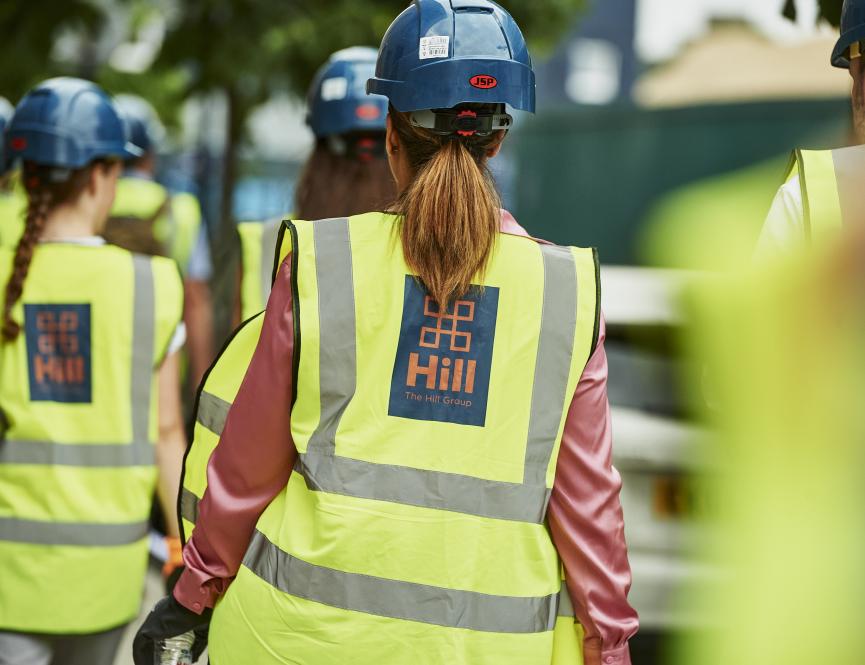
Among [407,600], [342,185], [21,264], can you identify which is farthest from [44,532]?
[407,600]

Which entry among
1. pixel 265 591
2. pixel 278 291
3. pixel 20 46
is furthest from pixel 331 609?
pixel 20 46

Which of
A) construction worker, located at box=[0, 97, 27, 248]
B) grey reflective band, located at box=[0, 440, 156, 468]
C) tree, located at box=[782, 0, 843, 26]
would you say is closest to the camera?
grey reflective band, located at box=[0, 440, 156, 468]

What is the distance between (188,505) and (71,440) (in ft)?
2.84

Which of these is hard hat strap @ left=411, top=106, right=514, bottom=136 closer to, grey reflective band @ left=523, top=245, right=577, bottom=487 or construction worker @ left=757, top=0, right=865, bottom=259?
grey reflective band @ left=523, top=245, right=577, bottom=487

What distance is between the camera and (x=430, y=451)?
6.79 feet

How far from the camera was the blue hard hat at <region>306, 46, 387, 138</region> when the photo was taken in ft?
12.3

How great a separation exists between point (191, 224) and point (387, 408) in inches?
170

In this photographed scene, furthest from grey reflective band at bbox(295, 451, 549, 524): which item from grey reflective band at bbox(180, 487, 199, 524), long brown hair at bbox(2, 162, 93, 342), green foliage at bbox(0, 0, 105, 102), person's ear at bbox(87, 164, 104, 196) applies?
green foliage at bbox(0, 0, 105, 102)

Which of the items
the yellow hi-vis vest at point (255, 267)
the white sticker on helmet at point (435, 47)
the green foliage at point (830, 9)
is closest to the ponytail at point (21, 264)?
the yellow hi-vis vest at point (255, 267)

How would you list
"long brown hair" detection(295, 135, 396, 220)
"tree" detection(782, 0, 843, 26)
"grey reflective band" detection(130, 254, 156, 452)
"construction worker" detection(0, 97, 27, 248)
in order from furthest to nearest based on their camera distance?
"construction worker" detection(0, 97, 27, 248), "tree" detection(782, 0, 843, 26), "long brown hair" detection(295, 135, 396, 220), "grey reflective band" detection(130, 254, 156, 452)

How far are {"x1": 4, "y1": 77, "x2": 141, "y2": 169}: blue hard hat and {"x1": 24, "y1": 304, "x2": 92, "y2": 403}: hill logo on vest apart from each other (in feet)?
1.71

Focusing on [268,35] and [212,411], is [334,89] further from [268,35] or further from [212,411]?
[268,35]

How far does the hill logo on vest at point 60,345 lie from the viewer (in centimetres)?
313

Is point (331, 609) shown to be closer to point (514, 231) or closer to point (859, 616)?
point (514, 231)
